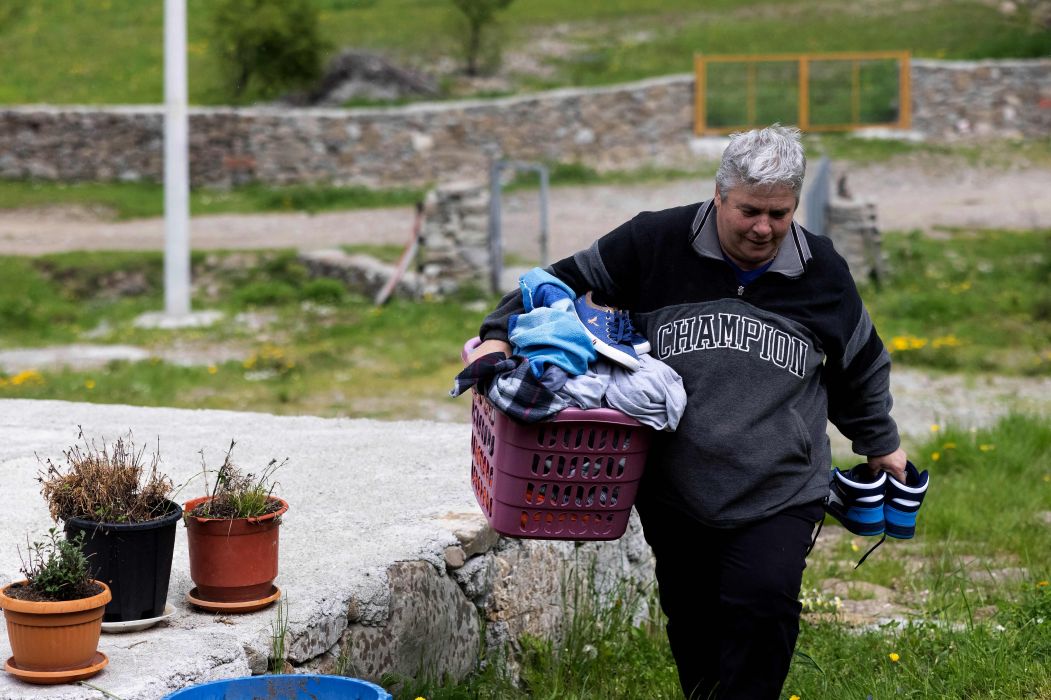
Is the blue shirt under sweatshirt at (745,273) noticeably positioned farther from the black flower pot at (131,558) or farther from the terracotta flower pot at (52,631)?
the terracotta flower pot at (52,631)

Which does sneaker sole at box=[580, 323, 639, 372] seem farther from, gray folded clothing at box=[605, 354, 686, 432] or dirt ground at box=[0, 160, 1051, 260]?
dirt ground at box=[0, 160, 1051, 260]

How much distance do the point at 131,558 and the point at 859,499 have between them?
1.86 metres

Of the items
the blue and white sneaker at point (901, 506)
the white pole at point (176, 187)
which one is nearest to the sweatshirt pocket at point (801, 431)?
the blue and white sneaker at point (901, 506)

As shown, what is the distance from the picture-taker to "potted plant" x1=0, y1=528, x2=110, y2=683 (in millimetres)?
2959

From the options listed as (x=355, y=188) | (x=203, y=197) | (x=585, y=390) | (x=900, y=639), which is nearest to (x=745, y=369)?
(x=585, y=390)

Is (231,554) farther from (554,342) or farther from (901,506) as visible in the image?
(901,506)

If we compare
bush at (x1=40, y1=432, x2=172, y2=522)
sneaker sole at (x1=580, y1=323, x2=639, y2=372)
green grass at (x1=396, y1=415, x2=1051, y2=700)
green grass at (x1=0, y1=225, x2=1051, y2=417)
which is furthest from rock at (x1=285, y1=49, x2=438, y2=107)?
sneaker sole at (x1=580, y1=323, x2=639, y2=372)

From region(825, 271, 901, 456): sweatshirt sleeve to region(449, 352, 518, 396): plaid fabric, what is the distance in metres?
0.87

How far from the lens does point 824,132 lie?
904 inches

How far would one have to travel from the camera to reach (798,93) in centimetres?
2344

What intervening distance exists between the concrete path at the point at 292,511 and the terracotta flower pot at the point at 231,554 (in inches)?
2.9

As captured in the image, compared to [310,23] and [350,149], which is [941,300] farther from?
[310,23]

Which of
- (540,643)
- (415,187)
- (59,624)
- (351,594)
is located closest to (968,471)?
(540,643)

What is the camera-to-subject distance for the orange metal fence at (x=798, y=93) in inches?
904
